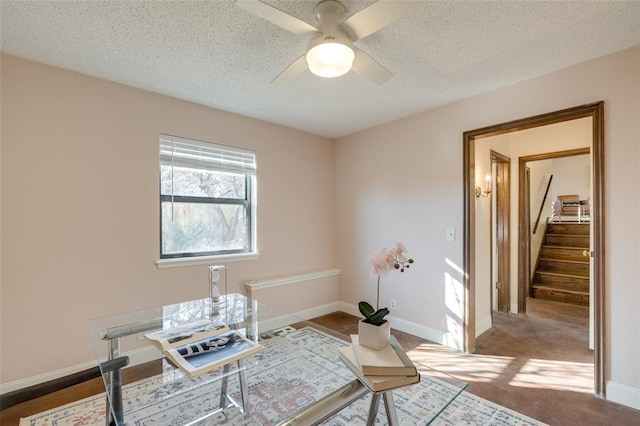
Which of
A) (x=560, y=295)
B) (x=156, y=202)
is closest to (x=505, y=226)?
(x=560, y=295)

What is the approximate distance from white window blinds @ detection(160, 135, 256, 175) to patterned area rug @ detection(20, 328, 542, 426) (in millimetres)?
1863

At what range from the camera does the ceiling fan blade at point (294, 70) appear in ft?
5.59

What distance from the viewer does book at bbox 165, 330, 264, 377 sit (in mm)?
1318

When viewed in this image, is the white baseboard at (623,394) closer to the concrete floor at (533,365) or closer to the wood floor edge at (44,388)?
the concrete floor at (533,365)

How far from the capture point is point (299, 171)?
3.71m

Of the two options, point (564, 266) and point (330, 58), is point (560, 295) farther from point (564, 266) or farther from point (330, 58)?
point (330, 58)

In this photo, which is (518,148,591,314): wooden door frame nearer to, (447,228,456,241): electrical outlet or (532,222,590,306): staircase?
(532,222,590,306): staircase

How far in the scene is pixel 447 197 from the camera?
115 inches

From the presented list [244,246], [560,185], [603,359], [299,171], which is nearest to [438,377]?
[603,359]

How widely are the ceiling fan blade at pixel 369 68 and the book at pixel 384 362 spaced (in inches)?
58.4

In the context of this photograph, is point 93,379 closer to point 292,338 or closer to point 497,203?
point 292,338

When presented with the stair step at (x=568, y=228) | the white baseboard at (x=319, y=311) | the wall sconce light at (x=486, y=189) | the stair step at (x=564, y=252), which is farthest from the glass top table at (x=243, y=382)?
the stair step at (x=568, y=228)

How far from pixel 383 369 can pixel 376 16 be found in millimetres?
1502

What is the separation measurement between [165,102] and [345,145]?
7.16ft
